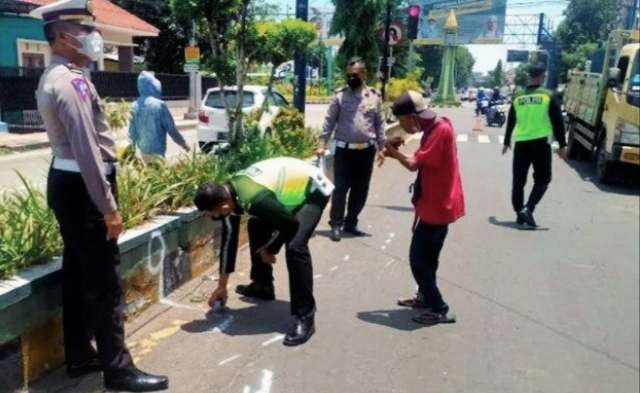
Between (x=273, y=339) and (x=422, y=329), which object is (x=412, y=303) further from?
(x=273, y=339)

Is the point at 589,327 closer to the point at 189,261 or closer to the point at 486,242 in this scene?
the point at 486,242

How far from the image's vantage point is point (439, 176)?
13.6ft

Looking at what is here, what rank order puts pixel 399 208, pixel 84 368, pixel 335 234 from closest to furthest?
pixel 84 368
pixel 335 234
pixel 399 208

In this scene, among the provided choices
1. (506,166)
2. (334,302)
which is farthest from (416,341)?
(506,166)

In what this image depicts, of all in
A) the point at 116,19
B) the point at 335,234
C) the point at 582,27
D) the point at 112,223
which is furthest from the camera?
the point at 116,19

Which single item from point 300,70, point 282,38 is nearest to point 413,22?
point 300,70

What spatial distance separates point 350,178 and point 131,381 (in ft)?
12.1

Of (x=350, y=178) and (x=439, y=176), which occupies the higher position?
(x=439, y=176)

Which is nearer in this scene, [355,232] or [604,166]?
[604,166]

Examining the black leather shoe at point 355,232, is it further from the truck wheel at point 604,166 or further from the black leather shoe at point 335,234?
the truck wheel at point 604,166

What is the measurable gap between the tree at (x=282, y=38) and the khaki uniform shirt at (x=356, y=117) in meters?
1.07

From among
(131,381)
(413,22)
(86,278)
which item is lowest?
(131,381)

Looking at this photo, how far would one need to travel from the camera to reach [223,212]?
3.78 m

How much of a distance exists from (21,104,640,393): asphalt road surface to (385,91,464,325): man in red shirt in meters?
0.24
